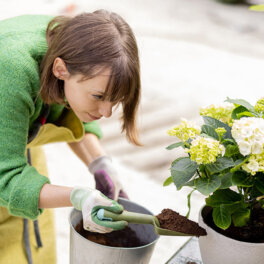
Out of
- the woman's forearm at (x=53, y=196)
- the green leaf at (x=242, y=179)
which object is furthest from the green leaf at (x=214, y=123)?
the woman's forearm at (x=53, y=196)

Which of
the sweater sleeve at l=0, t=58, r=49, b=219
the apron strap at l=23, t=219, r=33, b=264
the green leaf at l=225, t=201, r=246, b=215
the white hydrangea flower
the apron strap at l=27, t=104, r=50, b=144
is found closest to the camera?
the white hydrangea flower

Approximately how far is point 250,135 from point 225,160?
82 millimetres

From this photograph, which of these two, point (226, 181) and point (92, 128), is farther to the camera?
point (92, 128)

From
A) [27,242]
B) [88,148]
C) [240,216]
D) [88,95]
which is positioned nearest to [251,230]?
[240,216]

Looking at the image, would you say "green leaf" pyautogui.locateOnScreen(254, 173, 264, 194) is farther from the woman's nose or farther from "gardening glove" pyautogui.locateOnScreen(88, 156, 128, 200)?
"gardening glove" pyautogui.locateOnScreen(88, 156, 128, 200)

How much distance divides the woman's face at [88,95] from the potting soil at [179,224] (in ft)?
1.14

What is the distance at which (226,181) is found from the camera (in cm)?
89

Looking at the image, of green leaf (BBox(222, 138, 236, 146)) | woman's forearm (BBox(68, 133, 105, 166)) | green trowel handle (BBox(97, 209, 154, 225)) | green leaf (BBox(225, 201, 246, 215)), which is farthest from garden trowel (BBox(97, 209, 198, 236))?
woman's forearm (BBox(68, 133, 105, 166))

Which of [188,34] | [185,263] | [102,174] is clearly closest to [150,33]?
[188,34]

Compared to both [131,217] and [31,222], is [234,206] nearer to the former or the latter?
[131,217]

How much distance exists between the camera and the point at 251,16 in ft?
22.5

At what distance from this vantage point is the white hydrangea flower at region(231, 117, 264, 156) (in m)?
0.80

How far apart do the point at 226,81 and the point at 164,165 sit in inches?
61.3

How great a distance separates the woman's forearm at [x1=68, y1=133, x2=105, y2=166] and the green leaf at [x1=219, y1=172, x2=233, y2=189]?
0.68 meters
